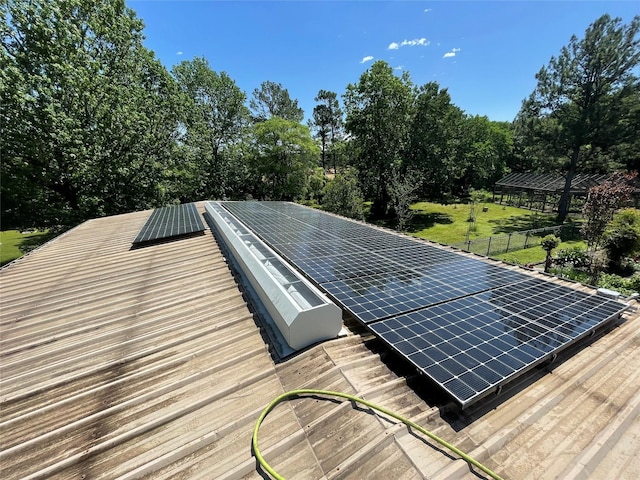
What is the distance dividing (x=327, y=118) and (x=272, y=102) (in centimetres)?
1112

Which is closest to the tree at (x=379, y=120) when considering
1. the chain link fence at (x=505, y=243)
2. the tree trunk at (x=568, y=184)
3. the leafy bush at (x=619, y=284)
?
the chain link fence at (x=505, y=243)

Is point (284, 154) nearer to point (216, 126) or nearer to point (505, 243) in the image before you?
point (216, 126)

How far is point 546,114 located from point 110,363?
39.5 meters

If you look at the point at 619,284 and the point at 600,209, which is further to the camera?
the point at 600,209

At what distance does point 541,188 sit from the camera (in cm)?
3438

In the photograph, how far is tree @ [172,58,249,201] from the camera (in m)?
30.3

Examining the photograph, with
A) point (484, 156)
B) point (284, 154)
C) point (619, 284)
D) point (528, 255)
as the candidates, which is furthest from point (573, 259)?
point (484, 156)

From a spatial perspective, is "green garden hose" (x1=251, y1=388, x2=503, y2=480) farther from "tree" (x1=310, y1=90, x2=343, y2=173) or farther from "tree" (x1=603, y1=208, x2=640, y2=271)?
"tree" (x1=310, y1=90, x2=343, y2=173)

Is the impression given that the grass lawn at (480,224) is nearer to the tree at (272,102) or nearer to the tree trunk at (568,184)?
the tree trunk at (568,184)

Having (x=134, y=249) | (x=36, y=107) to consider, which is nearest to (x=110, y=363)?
(x=134, y=249)

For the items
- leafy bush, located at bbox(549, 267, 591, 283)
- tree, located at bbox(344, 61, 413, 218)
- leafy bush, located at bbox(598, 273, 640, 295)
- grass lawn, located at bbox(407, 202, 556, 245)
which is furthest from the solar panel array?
tree, located at bbox(344, 61, 413, 218)

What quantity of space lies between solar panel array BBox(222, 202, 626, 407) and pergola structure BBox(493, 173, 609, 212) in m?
36.3

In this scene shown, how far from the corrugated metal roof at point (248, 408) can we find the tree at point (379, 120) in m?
26.6

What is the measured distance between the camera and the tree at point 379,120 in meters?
28.8
